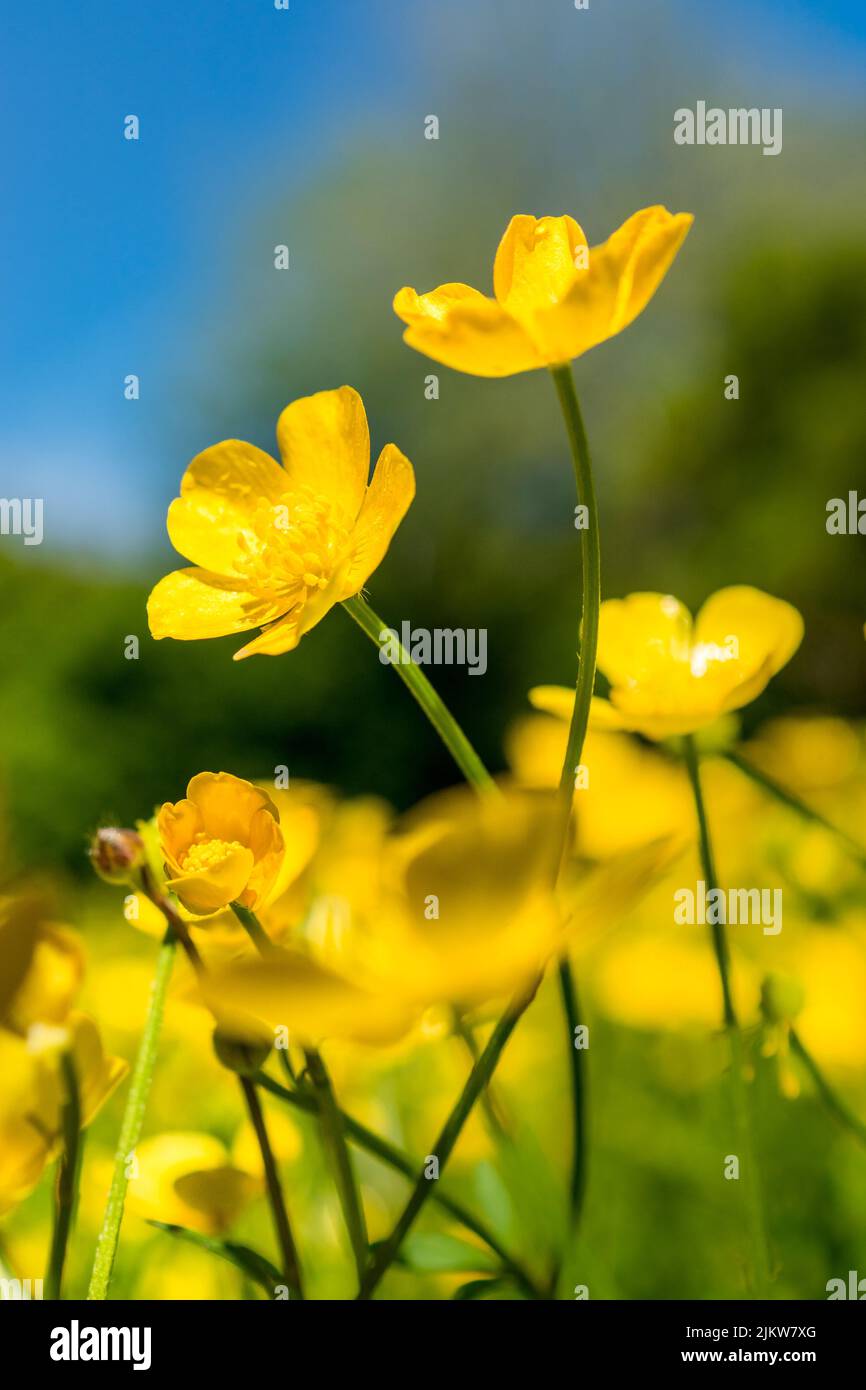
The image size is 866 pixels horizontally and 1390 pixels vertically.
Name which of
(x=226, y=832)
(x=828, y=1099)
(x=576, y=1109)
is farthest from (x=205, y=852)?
(x=828, y=1099)

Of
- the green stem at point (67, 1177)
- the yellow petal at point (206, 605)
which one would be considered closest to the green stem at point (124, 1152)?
the green stem at point (67, 1177)

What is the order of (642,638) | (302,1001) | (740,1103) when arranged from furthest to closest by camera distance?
(642,638), (740,1103), (302,1001)

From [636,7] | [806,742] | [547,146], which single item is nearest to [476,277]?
[547,146]

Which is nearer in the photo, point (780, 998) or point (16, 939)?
point (16, 939)

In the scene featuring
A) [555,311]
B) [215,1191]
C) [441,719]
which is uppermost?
[555,311]

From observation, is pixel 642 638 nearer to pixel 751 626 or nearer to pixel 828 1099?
pixel 751 626

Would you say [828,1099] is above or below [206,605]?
below

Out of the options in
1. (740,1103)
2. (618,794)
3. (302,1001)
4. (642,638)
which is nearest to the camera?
(302,1001)
